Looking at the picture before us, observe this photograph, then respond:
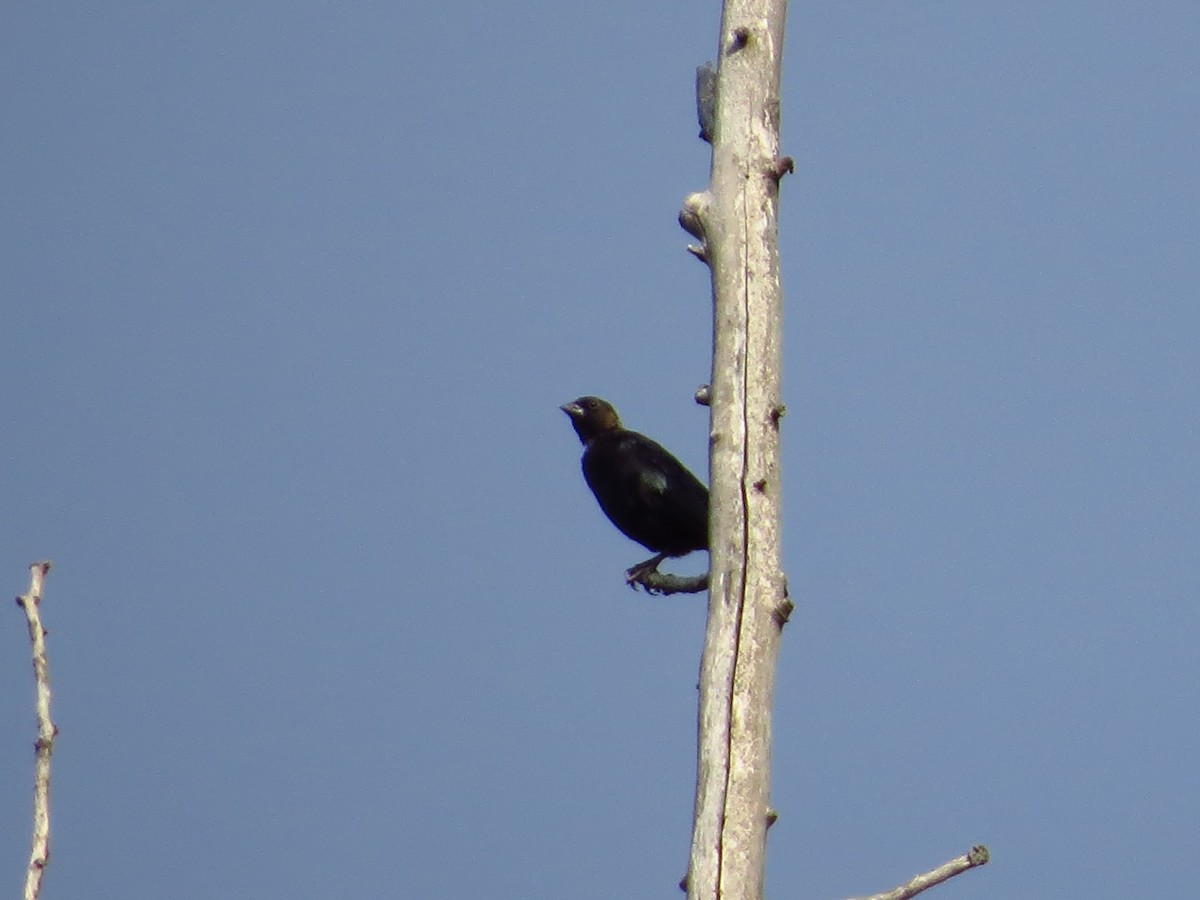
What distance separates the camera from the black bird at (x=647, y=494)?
782 centimetres

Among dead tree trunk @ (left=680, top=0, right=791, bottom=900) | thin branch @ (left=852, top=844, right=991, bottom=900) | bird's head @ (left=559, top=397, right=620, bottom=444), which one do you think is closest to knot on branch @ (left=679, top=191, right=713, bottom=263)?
dead tree trunk @ (left=680, top=0, right=791, bottom=900)

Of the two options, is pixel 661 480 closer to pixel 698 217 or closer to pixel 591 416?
pixel 591 416

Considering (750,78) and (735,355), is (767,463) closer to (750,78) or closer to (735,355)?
(735,355)

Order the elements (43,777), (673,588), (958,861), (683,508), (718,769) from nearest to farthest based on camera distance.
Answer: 1. (43,777)
2. (958,861)
3. (718,769)
4. (673,588)
5. (683,508)

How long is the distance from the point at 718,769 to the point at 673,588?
1.42m

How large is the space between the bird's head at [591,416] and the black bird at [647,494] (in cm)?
20

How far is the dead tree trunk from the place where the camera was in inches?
151

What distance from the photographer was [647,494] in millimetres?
7918

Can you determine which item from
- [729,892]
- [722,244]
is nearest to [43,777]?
[729,892]

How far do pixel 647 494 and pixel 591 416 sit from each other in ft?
2.85

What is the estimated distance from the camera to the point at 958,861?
357 centimetres

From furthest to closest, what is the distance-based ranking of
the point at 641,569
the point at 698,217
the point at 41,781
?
1. the point at 641,569
2. the point at 698,217
3. the point at 41,781

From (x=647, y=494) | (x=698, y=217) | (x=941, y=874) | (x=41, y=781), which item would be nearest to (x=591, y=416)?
(x=647, y=494)

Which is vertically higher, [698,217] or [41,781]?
[698,217]
